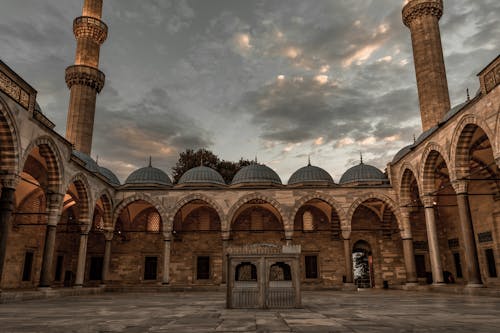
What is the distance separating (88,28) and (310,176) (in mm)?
19735

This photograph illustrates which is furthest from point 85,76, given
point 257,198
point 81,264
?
point 257,198

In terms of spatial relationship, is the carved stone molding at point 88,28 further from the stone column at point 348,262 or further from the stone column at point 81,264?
the stone column at point 348,262

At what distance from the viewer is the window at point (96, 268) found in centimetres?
2355

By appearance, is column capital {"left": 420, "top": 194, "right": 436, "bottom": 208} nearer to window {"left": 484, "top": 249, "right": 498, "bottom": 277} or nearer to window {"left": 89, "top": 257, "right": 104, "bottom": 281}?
window {"left": 484, "top": 249, "right": 498, "bottom": 277}

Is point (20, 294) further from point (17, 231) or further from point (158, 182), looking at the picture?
point (158, 182)

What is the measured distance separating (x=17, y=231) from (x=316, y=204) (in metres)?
16.0

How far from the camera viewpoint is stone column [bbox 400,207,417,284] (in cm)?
1850

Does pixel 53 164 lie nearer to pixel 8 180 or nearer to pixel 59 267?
pixel 8 180

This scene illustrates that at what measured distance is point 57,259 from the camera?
21281 millimetres

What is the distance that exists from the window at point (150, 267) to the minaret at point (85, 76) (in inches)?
343

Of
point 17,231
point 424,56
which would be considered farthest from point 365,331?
point 424,56

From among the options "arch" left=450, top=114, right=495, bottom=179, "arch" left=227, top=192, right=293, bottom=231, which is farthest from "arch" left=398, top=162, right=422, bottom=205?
"arch" left=227, top=192, right=293, bottom=231

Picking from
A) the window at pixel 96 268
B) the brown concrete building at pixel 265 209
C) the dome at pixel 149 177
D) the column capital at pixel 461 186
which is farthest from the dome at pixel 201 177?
the column capital at pixel 461 186

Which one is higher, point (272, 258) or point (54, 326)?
point (272, 258)
